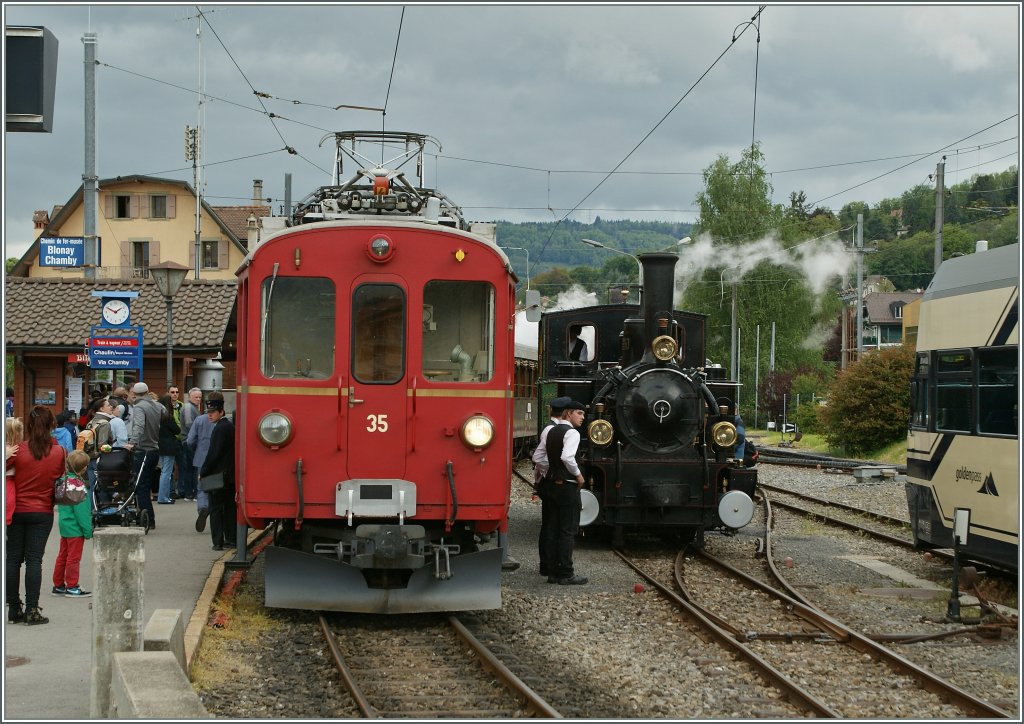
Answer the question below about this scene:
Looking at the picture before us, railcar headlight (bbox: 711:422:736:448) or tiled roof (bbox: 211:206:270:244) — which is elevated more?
tiled roof (bbox: 211:206:270:244)

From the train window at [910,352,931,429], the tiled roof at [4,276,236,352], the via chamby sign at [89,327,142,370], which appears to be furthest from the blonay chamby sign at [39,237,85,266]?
the train window at [910,352,931,429]

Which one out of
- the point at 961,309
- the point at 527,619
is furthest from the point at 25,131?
the point at 961,309

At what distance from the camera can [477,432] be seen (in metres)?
9.41

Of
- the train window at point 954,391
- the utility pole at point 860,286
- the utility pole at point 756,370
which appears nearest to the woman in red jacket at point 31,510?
the train window at point 954,391

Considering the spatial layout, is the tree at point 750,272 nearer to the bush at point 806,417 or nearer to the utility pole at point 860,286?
the bush at point 806,417

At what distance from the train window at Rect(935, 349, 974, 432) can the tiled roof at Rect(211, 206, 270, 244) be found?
48.0 metres

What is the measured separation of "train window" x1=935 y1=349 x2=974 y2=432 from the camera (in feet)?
38.0

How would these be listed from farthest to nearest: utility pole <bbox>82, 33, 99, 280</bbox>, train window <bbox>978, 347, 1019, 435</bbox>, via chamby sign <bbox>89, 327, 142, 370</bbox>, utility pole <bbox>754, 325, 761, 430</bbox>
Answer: utility pole <bbox>754, 325, 761, 430</bbox>, utility pole <bbox>82, 33, 99, 280</bbox>, via chamby sign <bbox>89, 327, 142, 370</bbox>, train window <bbox>978, 347, 1019, 435</bbox>

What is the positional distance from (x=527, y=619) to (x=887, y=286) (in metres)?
98.3

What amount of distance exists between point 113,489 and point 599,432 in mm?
5374

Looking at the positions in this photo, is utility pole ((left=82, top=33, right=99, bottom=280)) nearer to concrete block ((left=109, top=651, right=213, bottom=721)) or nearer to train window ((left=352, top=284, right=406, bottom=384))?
train window ((left=352, top=284, right=406, bottom=384))

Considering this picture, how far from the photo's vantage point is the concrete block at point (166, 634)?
6.83m

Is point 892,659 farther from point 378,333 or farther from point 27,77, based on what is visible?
point 27,77

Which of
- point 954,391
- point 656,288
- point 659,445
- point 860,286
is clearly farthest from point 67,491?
point 860,286
